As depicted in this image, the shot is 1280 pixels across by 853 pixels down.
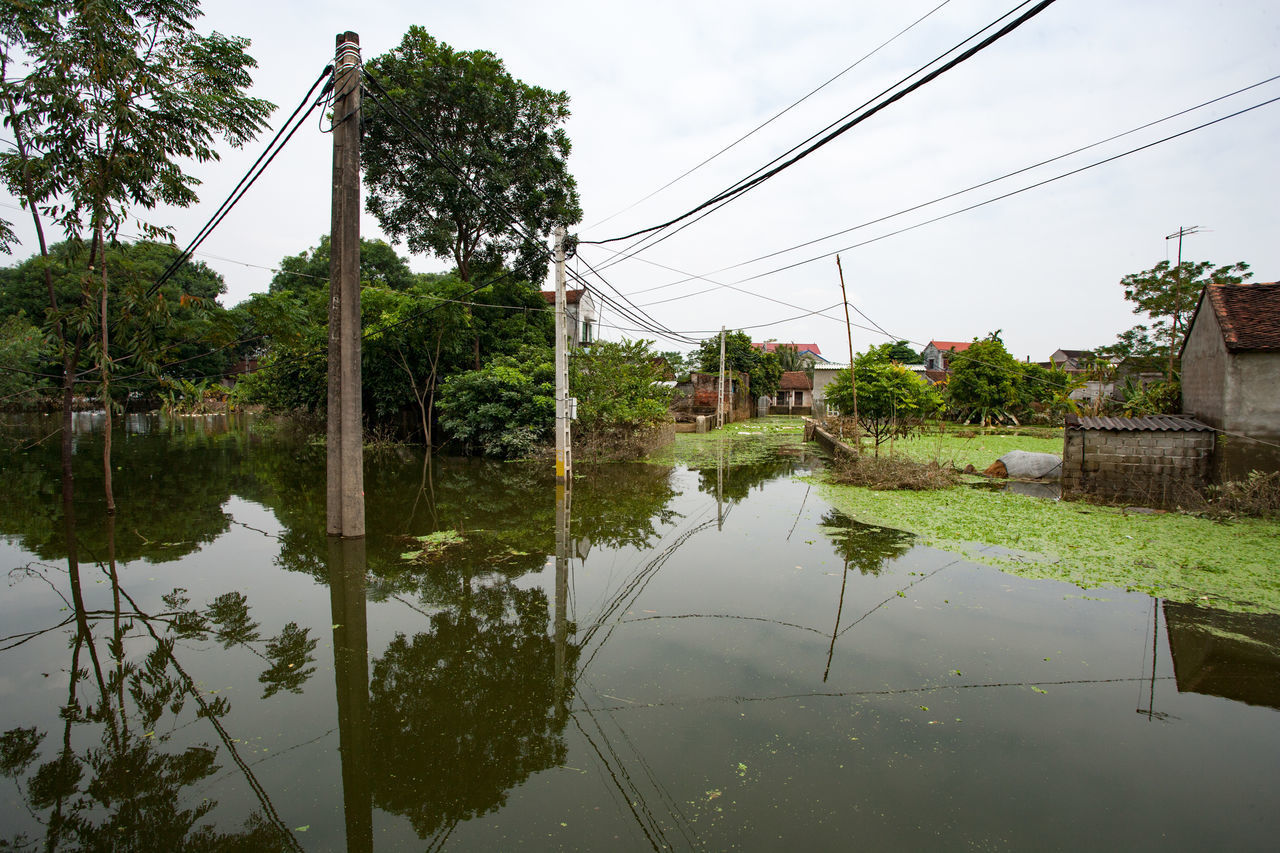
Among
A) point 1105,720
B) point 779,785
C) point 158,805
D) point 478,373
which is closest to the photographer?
point 158,805

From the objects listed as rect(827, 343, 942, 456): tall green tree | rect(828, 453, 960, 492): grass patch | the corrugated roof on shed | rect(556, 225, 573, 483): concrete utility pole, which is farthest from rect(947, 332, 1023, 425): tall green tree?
rect(556, 225, 573, 483): concrete utility pole

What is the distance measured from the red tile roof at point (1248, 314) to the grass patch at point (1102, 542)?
304 centimetres

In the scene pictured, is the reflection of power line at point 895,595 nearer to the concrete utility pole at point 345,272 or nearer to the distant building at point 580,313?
the concrete utility pole at point 345,272

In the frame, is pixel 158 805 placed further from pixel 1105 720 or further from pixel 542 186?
pixel 542 186

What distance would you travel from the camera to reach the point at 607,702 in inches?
168

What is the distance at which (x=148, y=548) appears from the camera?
26.6 feet

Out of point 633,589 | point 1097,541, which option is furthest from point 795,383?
point 633,589

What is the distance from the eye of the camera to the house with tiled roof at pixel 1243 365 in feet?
33.9

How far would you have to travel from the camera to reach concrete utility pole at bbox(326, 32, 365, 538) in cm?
790

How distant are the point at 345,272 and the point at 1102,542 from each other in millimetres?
10725

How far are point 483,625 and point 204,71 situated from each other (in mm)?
10565

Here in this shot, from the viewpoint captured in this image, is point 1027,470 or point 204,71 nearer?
point 204,71

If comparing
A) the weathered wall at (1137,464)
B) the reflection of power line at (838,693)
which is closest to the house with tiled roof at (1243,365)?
the weathered wall at (1137,464)

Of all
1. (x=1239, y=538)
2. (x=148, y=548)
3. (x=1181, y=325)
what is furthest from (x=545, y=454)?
(x=1181, y=325)
